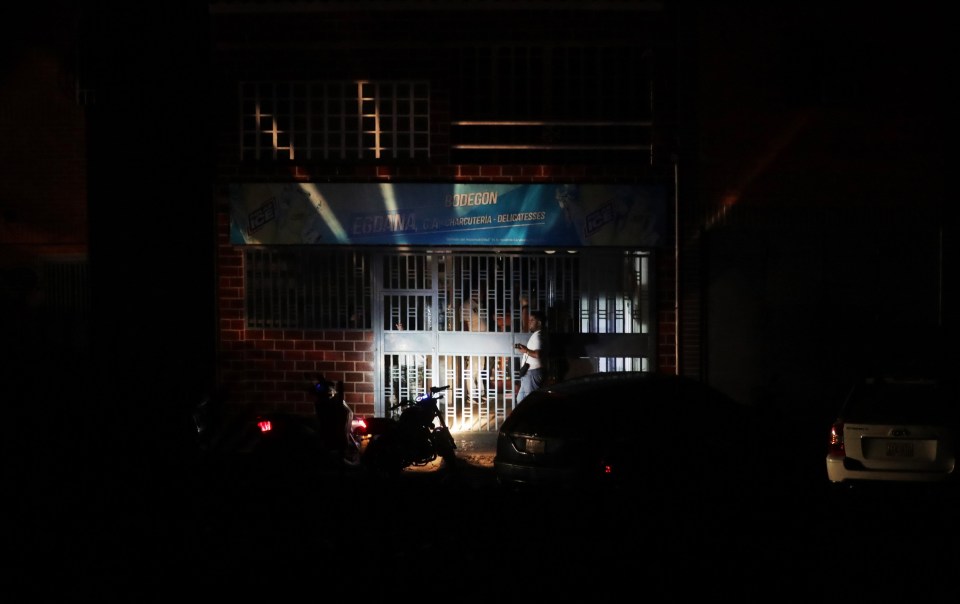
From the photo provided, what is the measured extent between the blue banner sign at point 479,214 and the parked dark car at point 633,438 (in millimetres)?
3884

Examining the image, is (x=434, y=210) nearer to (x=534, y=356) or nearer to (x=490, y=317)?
(x=490, y=317)

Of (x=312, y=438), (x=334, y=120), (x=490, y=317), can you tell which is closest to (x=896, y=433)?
(x=490, y=317)

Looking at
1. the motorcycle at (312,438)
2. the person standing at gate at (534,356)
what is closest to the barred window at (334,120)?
the person standing at gate at (534,356)

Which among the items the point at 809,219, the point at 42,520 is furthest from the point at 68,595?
the point at 809,219

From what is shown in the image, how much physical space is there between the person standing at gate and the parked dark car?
3.15 meters

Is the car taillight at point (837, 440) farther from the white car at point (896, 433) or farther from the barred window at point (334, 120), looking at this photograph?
the barred window at point (334, 120)

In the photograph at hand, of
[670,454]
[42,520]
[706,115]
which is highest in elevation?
[706,115]

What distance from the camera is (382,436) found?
34.4 feet

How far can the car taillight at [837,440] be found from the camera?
8656 mm

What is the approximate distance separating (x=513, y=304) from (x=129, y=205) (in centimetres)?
592

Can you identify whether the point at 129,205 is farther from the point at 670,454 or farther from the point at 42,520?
the point at 670,454

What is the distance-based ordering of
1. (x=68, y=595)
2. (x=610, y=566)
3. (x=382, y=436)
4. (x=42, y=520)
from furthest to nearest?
(x=382, y=436) < (x=42, y=520) < (x=610, y=566) < (x=68, y=595)

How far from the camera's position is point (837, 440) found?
869 cm

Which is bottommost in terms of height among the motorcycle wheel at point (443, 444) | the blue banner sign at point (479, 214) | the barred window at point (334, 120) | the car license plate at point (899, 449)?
the motorcycle wheel at point (443, 444)
